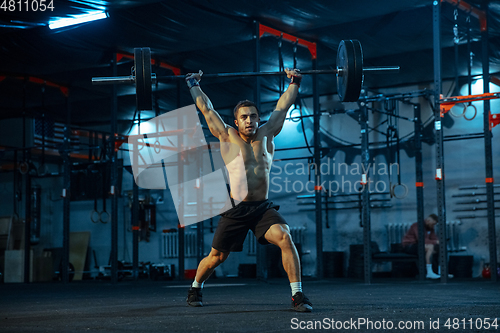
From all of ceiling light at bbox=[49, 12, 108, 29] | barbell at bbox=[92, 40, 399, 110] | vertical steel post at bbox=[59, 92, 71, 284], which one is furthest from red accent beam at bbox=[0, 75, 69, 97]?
barbell at bbox=[92, 40, 399, 110]

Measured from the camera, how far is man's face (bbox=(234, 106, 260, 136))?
3.64 meters

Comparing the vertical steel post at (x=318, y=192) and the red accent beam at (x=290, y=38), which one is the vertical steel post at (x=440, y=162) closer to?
the vertical steel post at (x=318, y=192)

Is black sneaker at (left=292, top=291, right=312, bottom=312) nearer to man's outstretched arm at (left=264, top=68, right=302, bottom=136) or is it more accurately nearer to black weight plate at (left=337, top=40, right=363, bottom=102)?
man's outstretched arm at (left=264, top=68, right=302, bottom=136)

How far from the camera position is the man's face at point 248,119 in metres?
3.64

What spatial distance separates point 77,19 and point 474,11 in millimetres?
4951

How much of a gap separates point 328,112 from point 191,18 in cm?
219

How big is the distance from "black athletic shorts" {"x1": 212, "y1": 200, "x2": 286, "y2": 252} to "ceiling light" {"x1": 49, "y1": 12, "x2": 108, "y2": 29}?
441 centimetres

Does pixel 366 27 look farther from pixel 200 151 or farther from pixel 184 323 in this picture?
pixel 184 323

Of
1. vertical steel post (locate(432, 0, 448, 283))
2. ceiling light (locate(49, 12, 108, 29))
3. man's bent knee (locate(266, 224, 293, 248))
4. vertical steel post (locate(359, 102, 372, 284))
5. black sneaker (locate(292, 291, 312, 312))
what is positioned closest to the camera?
black sneaker (locate(292, 291, 312, 312))

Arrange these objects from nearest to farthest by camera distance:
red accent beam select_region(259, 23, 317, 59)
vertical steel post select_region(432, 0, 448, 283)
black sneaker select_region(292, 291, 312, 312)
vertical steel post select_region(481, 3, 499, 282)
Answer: black sneaker select_region(292, 291, 312, 312), vertical steel post select_region(432, 0, 448, 283), vertical steel post select_region(481, 3, 499, 282), red accent beam select_region(259, 23, 317, 59)

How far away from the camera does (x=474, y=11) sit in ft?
24.7

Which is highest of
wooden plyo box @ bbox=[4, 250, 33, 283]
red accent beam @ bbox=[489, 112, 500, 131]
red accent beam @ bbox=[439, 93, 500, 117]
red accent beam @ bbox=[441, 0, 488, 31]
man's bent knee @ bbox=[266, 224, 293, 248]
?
red accent beam @ bbox=[441, 0, 488, 31]

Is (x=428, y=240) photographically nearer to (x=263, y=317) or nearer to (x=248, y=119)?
(x=248, y=119)

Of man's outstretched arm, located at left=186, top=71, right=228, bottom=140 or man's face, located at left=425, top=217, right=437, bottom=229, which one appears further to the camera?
man's face, located at left=425, top=217, right=437, bottom=229
